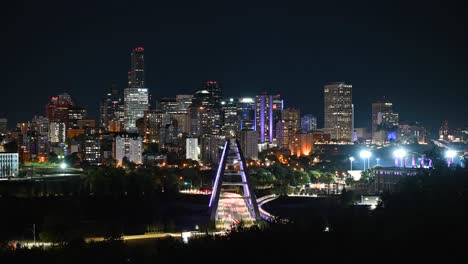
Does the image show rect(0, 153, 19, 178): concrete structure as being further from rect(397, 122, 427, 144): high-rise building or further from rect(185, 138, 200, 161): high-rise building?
rect(397, 122, 427, 144): high-rise building

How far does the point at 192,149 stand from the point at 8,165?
604 inches

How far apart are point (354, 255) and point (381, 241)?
3.32 ft

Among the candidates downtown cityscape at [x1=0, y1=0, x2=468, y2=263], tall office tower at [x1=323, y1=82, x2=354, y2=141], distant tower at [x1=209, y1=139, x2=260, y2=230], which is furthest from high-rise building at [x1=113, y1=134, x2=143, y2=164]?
tall office tower at [x1=323, y1=82, x2=354, y2=141]

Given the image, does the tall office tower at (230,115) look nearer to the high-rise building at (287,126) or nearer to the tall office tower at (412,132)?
the high-rise building at (287,126)

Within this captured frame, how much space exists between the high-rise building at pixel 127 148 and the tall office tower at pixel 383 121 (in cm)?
3592

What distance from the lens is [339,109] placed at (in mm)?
83438

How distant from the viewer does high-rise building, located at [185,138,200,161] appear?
2186 inches

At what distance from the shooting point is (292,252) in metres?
14.2

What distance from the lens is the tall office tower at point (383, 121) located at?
3302 inches

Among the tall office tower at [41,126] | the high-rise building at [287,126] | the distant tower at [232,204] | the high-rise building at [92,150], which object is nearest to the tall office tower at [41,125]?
the tall office tower at [41,126]

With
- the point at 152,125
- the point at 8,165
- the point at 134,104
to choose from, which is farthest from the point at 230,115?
the point at 8,165

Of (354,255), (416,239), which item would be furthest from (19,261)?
(416,239)

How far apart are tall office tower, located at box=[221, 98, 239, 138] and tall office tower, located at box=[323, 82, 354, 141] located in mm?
14736

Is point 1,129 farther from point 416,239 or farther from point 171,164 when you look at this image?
point 416,239
